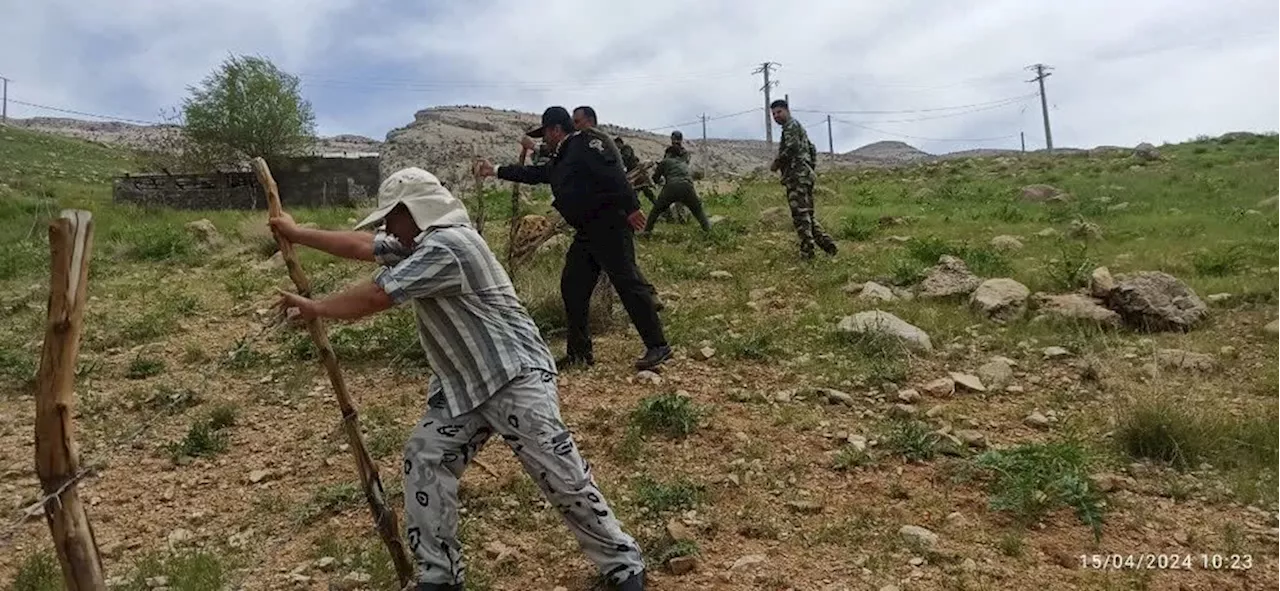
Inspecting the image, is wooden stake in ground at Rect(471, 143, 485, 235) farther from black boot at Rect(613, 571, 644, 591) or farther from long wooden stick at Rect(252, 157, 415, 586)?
black boot at Rect(613, 571, 644, 591)

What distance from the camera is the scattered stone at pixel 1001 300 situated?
669cm

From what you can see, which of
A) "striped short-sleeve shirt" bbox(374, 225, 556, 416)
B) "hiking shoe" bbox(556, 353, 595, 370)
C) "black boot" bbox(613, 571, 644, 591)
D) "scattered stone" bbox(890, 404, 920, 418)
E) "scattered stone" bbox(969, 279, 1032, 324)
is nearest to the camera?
"striped short-sleeve shirt" bbox(374, 225, 556, 416)

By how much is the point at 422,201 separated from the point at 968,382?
3.65 m

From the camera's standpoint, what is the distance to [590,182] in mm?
5391

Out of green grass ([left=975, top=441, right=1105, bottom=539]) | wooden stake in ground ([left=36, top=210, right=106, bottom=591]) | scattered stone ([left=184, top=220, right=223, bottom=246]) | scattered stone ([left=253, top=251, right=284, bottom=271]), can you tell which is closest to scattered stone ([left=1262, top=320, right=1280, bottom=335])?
green grass ([left=975, top=441, right=1105, bottom=539])

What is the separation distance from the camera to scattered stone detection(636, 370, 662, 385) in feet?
18.2

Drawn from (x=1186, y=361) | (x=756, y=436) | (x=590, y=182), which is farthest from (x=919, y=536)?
(x=1186, y=361)

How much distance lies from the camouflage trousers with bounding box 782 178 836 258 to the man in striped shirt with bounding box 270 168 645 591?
6.23 meters

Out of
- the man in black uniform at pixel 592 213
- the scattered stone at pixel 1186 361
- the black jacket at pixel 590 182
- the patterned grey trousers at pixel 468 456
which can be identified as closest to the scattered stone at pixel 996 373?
the scattered stone at pixel 1186 361

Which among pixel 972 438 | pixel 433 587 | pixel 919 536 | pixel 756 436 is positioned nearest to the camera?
pixel 433 587

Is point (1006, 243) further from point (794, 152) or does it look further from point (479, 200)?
point (479, 200)

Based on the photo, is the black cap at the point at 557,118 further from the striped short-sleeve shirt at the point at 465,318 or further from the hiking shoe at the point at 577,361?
the striped short-sleeve shirt at the point at 465,318

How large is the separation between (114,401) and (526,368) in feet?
13.3

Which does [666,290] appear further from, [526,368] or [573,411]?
[526,368]
